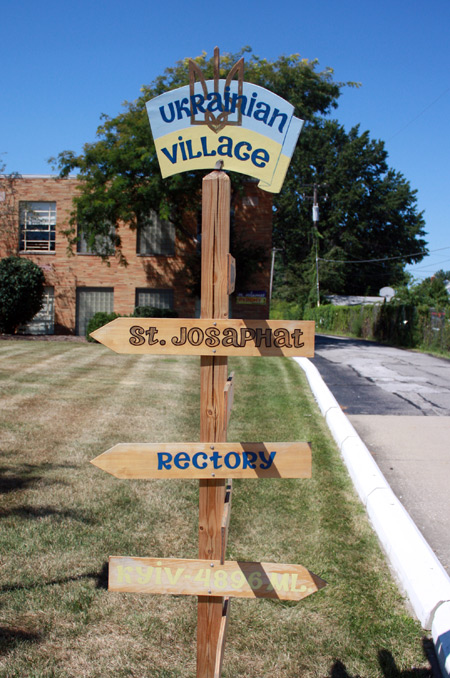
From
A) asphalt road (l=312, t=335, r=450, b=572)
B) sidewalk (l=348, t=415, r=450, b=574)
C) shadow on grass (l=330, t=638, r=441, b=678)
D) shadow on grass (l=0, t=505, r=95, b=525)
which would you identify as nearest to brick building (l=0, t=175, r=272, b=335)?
asphalt road (l=312, t=335, r=450, b=572)

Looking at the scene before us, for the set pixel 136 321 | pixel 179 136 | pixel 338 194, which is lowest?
pixel 136 321

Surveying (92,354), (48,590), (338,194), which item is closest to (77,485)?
(48,590)

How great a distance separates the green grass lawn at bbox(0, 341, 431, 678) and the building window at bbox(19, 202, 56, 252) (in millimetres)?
19877

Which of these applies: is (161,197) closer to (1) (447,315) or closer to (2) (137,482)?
(1) (447,315)

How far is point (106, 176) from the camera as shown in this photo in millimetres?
20344

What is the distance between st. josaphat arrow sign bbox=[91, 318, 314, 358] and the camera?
107 inches

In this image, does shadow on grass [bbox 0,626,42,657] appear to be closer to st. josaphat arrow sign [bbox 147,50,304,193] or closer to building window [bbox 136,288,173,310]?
st. josaphat arrow sign [bbox 147,50,304,193]

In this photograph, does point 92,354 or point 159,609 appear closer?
point 159,609

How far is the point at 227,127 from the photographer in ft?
9.44

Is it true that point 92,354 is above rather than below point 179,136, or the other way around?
below

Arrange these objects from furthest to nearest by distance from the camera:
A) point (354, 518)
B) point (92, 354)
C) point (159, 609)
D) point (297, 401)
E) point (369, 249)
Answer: point (369, 249)
point (92, 354)
point (297, 401)
point (354, 518)
point (159, 609)

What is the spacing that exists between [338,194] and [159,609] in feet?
194

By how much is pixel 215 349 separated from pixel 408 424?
21.8 ft

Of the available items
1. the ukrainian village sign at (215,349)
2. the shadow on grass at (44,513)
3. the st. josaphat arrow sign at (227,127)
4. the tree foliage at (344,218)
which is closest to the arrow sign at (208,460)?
the ukrainian village sign at (215,349)
